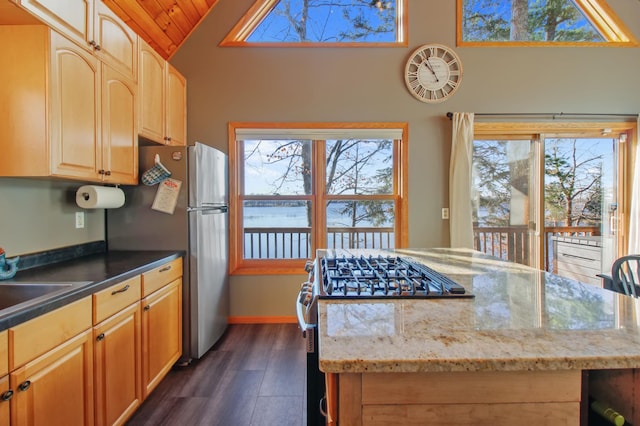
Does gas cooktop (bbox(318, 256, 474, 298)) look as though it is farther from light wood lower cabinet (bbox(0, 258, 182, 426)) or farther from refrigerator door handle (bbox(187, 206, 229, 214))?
refrigerator door handle (bbox(187, 206, 229, 214))

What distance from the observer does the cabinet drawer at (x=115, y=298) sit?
4.77ft

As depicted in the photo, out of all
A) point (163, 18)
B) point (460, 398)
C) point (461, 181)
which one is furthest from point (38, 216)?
point (461, 181)

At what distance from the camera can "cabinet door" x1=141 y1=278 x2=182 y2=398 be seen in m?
1.87

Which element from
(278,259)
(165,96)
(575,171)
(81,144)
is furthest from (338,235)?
(575,171)

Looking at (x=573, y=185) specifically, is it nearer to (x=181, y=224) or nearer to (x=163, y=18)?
(x=181, y=224)

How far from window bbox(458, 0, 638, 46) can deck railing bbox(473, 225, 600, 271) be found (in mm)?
1889

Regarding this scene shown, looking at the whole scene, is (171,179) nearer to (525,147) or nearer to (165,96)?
(165,96)

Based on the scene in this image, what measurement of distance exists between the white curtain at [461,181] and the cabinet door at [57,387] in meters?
2.93

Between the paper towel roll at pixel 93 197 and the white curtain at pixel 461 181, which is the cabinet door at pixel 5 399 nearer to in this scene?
the paper towel roll at pixel 93 197

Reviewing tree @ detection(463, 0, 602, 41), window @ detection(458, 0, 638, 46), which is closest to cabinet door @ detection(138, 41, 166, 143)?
window @ detection(458, 0, 638, 46)

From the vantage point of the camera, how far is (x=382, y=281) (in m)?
1.23

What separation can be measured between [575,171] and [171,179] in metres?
3.90

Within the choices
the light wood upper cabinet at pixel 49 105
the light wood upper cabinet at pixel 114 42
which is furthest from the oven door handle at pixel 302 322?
the light wood upper cabinet at pixel 114 42

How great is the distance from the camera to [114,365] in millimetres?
1575
